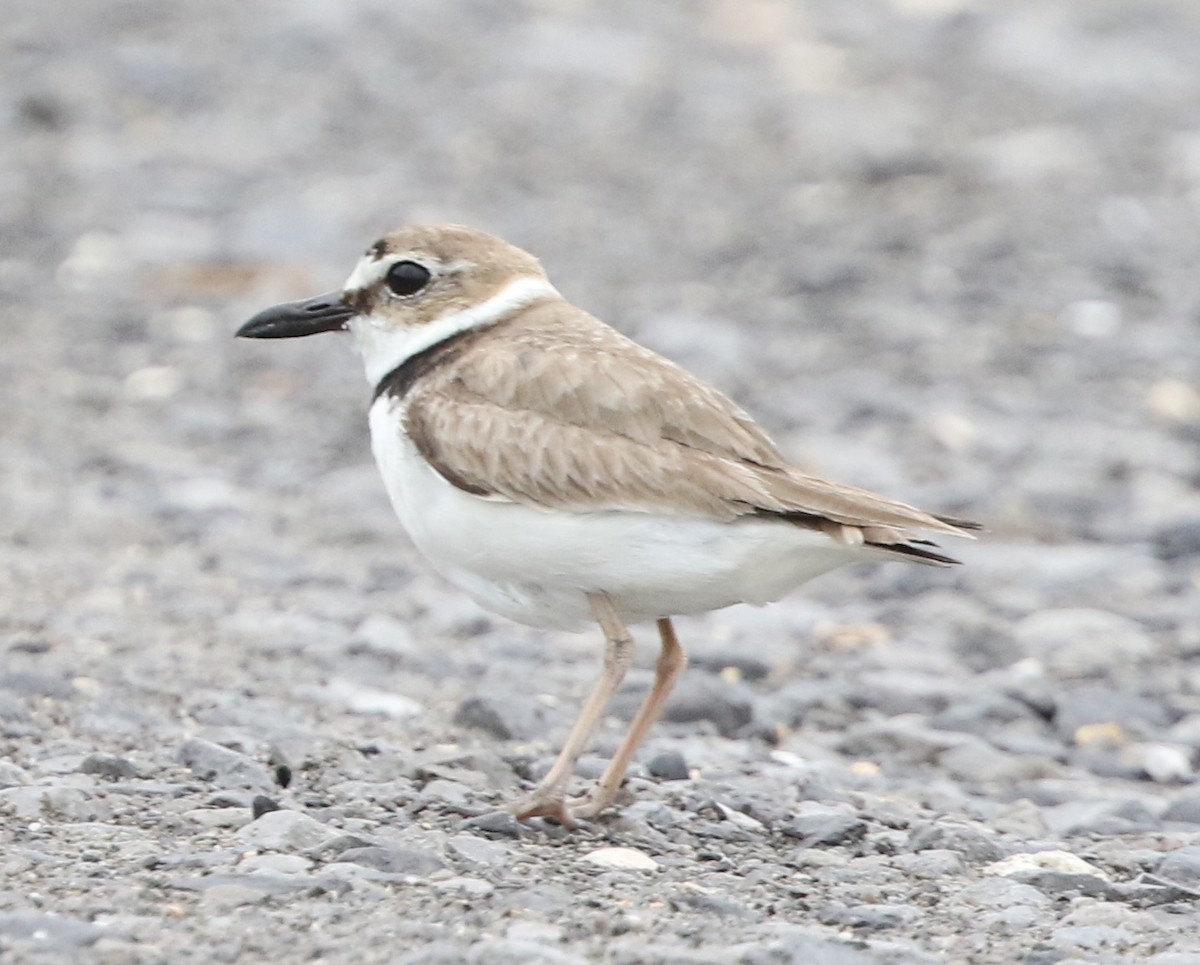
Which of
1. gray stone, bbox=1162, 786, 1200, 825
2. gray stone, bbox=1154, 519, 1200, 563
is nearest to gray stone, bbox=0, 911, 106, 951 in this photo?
gray stone, bbox=1162, 786, 1200, 825

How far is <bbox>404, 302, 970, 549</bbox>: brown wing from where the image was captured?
4594 mm

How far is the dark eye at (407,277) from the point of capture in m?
5.28

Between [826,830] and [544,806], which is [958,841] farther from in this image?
[544,806]

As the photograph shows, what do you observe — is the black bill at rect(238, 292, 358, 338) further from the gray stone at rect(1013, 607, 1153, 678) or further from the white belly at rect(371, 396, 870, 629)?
the gray stone at rect(1013, 607, 1153, 678)

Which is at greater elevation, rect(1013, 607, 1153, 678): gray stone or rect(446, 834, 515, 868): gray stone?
rect(446, 834, 515, 868): gray stone

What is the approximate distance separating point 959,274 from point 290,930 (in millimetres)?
7252

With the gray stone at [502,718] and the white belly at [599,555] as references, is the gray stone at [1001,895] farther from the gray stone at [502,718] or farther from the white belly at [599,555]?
the gray stone at [502,718]

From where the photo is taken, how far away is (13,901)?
380 centimetres

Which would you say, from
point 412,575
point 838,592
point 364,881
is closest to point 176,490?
point 412,575

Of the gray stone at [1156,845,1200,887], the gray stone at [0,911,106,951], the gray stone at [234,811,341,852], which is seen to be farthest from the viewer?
the gray stone at [1156,845,1200,887]

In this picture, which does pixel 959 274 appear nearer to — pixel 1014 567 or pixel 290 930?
pixel 1014 567

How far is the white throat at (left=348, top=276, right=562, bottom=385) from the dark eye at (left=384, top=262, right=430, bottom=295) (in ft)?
0.29

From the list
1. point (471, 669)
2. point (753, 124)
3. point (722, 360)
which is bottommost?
point (471, 669)

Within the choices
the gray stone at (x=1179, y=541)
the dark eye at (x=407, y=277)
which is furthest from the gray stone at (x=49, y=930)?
the gray stone at (x=1179, y=541)
